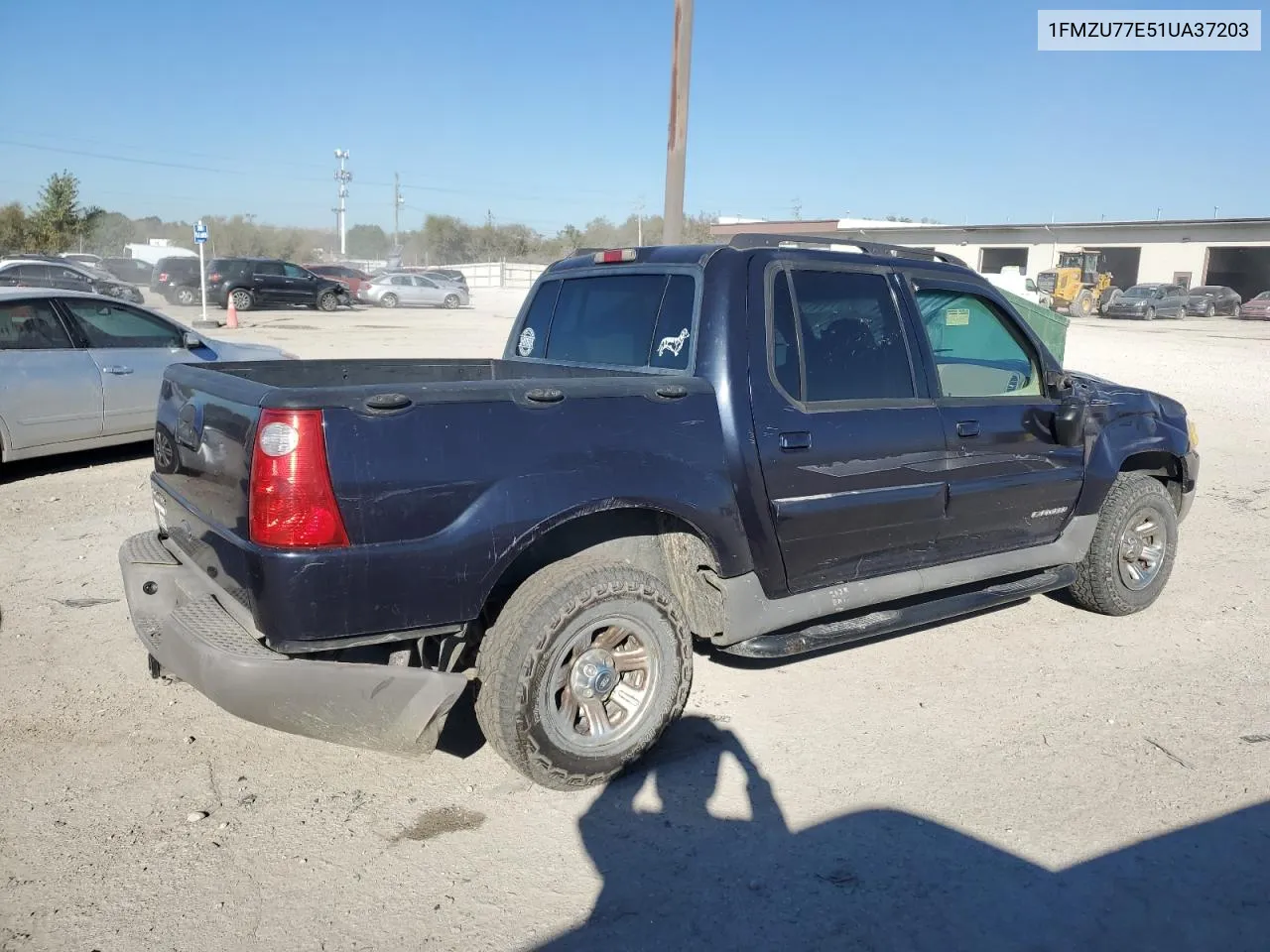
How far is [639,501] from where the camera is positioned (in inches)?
137

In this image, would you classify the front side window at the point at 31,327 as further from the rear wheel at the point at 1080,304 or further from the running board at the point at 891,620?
the rear wheel at the point at 1080,304

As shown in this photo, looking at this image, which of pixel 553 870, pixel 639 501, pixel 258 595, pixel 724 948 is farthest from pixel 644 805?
pixel 258 595

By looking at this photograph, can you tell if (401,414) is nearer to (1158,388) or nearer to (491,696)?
(491,696)

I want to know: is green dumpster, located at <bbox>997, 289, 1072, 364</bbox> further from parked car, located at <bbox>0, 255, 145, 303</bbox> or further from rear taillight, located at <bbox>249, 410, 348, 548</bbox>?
parked car, located at <bbox>0, 255, 145, 303</bbox>

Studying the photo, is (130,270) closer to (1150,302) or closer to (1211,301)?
(1150,302)

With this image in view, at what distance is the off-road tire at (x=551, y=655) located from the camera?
10.8 ft

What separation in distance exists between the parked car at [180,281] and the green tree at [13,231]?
21.0m

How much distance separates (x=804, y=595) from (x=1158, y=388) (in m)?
13.4

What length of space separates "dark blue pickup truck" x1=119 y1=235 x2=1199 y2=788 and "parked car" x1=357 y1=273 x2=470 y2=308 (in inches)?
1319

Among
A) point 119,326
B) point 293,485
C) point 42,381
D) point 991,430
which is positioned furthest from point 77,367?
point 991,430

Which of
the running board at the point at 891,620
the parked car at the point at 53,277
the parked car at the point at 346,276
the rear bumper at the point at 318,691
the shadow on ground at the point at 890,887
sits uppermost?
the parked car at the point at 346,276

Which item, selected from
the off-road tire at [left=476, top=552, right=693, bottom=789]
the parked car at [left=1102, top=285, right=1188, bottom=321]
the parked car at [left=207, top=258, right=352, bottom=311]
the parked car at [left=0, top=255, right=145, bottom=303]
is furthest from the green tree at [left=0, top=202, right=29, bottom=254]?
the off-road tire at [left=476, top=552, right=693, bottom=789]

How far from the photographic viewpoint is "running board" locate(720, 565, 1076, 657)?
12.9 ft

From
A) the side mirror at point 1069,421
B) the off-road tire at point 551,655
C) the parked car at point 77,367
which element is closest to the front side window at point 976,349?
the side mirror at point 1069,421
